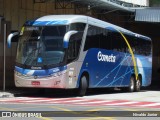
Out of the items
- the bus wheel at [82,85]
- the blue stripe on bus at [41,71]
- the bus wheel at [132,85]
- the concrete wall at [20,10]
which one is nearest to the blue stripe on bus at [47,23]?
the blue stripe on bus at [41,71]

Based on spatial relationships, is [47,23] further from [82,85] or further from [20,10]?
[20,10]

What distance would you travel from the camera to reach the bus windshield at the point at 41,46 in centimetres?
2284

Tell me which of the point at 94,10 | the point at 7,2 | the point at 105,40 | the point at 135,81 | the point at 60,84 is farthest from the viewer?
the point at 94,10

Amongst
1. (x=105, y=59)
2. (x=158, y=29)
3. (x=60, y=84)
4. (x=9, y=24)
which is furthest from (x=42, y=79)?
(x=158, y=29)

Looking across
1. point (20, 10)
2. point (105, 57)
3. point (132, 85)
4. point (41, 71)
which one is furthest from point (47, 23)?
point (132, 85)

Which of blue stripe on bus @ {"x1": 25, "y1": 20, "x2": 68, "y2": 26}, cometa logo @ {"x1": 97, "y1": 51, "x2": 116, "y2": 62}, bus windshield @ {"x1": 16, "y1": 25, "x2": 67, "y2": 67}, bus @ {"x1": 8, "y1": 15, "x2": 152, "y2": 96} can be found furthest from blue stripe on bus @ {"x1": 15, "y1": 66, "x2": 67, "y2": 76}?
cometa logo @ {"x1": 97, "y1": 51, "x2": 116, "y2": 62}

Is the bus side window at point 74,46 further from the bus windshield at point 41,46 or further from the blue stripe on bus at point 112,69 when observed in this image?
the blue stripe on bus at point 112,69

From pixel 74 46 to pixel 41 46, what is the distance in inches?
61.8

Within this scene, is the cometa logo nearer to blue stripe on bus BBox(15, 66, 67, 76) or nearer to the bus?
the bus

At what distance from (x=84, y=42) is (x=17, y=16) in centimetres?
717

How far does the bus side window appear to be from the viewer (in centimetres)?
2300

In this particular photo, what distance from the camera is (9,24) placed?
28938 millimetres

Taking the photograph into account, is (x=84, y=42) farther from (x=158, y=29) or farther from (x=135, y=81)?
(x=158, y=29)

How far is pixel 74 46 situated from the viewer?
76.4 ft
